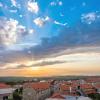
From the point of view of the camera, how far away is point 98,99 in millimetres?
36094

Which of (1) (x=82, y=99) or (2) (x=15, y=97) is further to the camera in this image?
(2) (x=15, y=97)

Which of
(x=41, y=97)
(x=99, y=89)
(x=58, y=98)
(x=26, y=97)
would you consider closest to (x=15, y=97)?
(x=26, y=97)

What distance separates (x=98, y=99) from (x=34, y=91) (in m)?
12.5

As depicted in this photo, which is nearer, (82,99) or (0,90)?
(82,99)

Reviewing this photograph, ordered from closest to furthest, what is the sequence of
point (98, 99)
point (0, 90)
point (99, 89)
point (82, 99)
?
point (82, 99), point (98, 99), point (0, 90), point (99, 89)

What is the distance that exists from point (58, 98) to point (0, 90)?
2343cm

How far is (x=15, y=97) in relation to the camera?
4378 cm

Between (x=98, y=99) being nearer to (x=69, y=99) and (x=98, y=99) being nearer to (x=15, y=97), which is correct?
(x=69, y=99)

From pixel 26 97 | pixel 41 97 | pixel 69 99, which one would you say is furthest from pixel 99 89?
pixel 69 99

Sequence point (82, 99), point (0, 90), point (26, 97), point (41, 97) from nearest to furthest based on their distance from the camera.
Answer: point (82, 99)
point (26, 97)
point (41, 97)
point (0, 90)

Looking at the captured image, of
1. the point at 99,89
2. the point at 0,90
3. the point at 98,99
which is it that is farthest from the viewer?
the point at 99,89

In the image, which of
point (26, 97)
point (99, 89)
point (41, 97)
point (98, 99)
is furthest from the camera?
point (99, 89)

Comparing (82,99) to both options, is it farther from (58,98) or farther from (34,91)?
(34,91)

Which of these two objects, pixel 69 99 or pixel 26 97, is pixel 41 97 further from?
pixel 69 99
